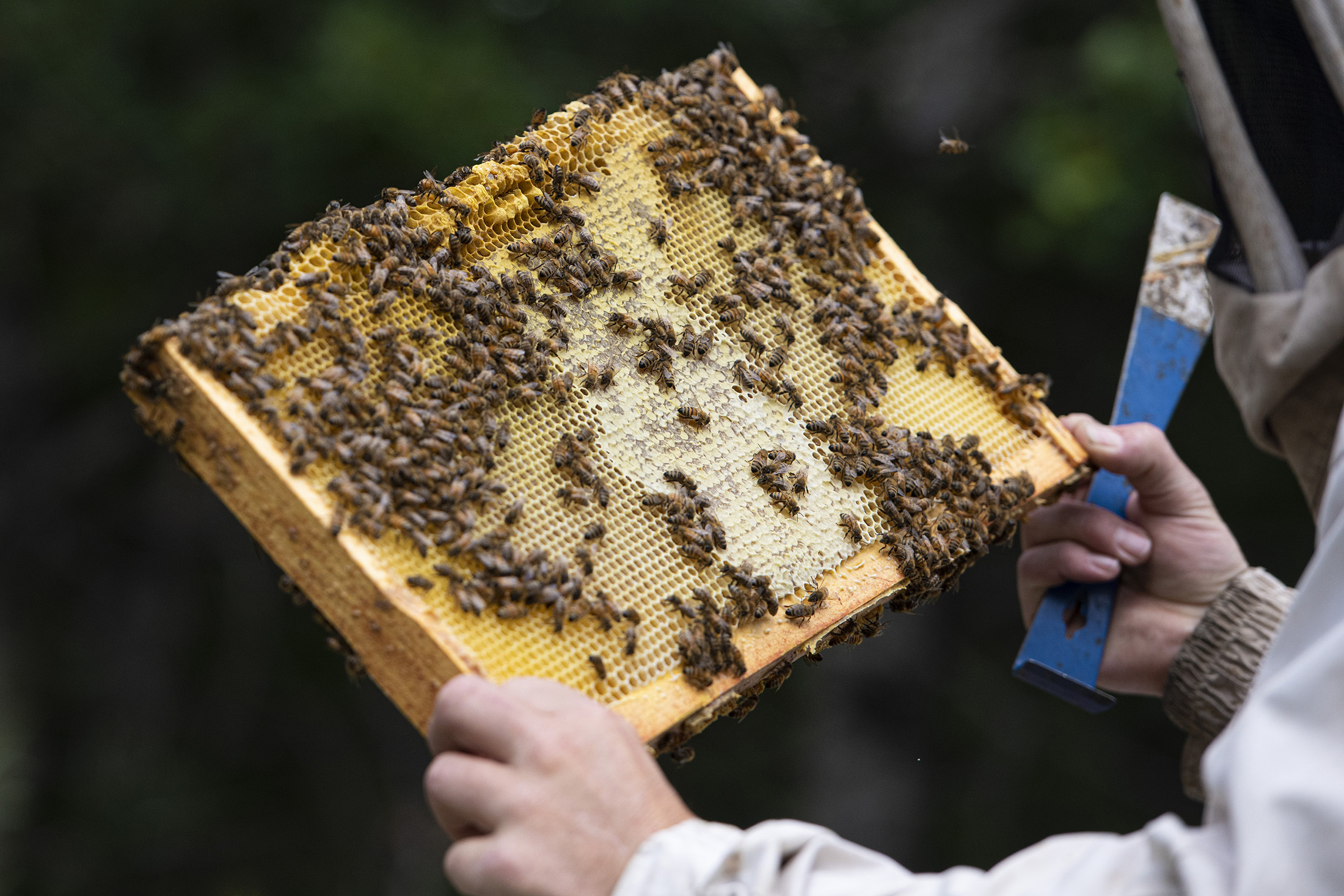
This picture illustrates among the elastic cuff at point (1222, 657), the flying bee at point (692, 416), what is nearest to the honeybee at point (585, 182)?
the flying bee at point (692, 416)

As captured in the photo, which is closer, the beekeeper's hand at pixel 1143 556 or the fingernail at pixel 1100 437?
the fingernail at pixel 1100 437

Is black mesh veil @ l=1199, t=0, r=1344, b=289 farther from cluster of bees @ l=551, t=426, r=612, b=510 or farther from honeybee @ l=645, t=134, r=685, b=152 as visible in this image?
cluster of bees @ l=551, t=426, r=612, b=510

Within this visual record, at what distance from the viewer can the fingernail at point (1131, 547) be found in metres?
3.56

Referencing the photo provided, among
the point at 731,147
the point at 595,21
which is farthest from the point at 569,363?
the point at 595,21

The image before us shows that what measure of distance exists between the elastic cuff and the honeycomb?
1.01 meters

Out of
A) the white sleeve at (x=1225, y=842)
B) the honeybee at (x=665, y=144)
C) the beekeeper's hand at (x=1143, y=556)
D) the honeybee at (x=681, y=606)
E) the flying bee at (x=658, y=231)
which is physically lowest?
the beekeeper's hand at (x=1143, y=556)

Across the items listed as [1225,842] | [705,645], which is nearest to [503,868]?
[705,645]

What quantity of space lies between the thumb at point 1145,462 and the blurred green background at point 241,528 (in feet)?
11.2

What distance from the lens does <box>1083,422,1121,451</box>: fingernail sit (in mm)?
3258

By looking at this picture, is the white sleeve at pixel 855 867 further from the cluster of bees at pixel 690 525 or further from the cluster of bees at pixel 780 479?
the cluster of bees at pixel 780 479

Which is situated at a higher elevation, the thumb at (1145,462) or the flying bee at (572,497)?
the flying bee at (572,497)

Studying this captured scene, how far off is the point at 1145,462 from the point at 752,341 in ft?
5.09

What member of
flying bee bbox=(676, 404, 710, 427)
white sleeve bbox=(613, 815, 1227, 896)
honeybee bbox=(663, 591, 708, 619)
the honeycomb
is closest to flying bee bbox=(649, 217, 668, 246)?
the honeycomb

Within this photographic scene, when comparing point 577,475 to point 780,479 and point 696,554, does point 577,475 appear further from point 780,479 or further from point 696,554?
point 780,479
